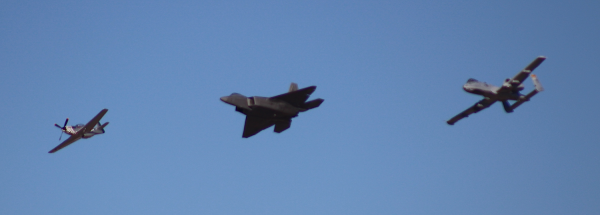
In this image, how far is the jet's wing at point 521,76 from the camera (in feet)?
159

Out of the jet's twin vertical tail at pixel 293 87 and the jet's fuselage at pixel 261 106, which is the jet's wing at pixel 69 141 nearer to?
the jet's fuselage at pixel 261 106

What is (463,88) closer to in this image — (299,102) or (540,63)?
(540,63)

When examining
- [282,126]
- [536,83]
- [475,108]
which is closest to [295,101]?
[282,126]

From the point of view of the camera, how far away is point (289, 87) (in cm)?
5353

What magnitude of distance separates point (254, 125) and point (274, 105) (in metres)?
4.18

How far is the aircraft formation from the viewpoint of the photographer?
159ft

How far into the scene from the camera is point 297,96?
4897 centimetres

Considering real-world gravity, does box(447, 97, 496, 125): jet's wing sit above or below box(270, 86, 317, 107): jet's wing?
above

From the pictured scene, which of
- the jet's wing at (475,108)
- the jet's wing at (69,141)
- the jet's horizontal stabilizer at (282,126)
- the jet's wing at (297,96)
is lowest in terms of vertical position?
the jet's horizontal stabilizer at (282,126)

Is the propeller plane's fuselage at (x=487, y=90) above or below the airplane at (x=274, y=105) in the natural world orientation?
above

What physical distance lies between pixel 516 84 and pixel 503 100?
2315 mm

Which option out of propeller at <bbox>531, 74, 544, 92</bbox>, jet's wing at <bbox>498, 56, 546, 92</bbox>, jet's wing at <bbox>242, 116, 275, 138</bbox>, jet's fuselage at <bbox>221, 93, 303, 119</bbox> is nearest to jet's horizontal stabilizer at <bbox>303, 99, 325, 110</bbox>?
jet's fuselage at <bbox>221, 93, 303, 119</bbox>

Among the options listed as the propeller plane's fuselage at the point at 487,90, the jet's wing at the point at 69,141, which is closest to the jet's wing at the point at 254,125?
the propeller plane's fuselage at the point at 487,90

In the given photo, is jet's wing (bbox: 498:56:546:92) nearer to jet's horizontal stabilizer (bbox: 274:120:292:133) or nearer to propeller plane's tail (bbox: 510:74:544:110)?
propeller plane's tail (bbox: 510:74:544:110)
